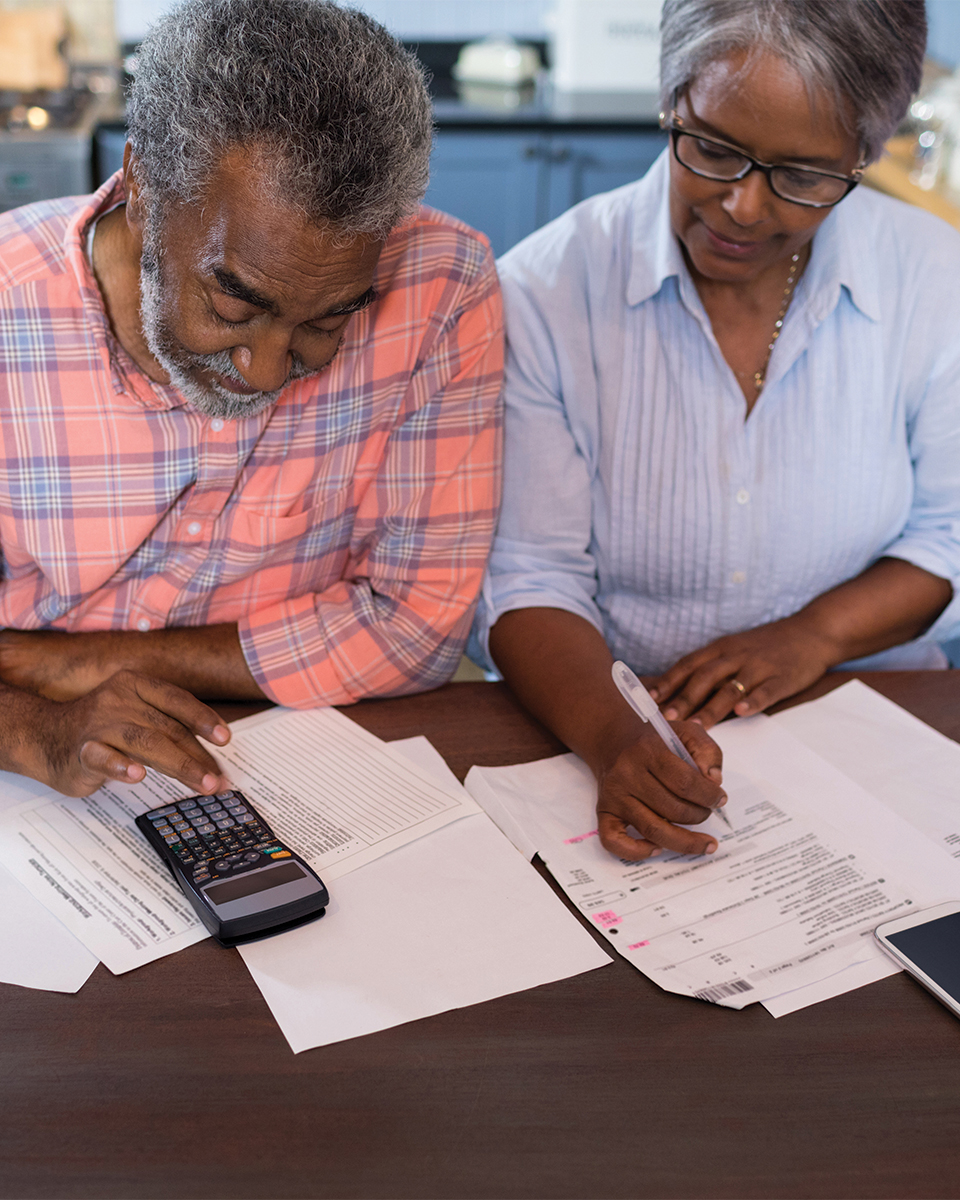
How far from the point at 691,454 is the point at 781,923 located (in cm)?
63

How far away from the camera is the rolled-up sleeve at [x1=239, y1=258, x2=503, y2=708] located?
4.11 ft

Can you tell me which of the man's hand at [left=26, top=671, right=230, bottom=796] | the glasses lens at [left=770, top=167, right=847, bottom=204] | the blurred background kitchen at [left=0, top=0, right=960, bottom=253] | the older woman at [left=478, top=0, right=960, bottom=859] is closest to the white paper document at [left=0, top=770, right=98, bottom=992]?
the man's hand at [left=26, top=671, right=230, bottom=796]

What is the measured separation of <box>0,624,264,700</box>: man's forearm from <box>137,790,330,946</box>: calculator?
0.23 metres

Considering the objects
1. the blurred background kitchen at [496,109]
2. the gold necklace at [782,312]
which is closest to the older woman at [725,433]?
the gold necklace at [782,312]

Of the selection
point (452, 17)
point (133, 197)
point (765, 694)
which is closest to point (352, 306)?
point (133, 197)

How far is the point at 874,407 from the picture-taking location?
1.38 m

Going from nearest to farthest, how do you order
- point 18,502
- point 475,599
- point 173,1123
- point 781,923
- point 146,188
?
1. point 173,1123
2. point 781,923
3. point 146,188
4. point 18,502
5. point 475,599

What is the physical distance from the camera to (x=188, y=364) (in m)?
1.10

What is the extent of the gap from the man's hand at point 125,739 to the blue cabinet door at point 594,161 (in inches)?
102

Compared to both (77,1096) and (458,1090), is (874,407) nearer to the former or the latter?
(458,1090)

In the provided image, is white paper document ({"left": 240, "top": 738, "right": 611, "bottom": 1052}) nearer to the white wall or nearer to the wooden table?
the wooden table

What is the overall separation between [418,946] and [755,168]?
2.73ft

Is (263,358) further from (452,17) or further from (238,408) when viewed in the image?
(452,17)

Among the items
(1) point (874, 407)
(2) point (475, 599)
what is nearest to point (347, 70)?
(2) point (475, 599)
